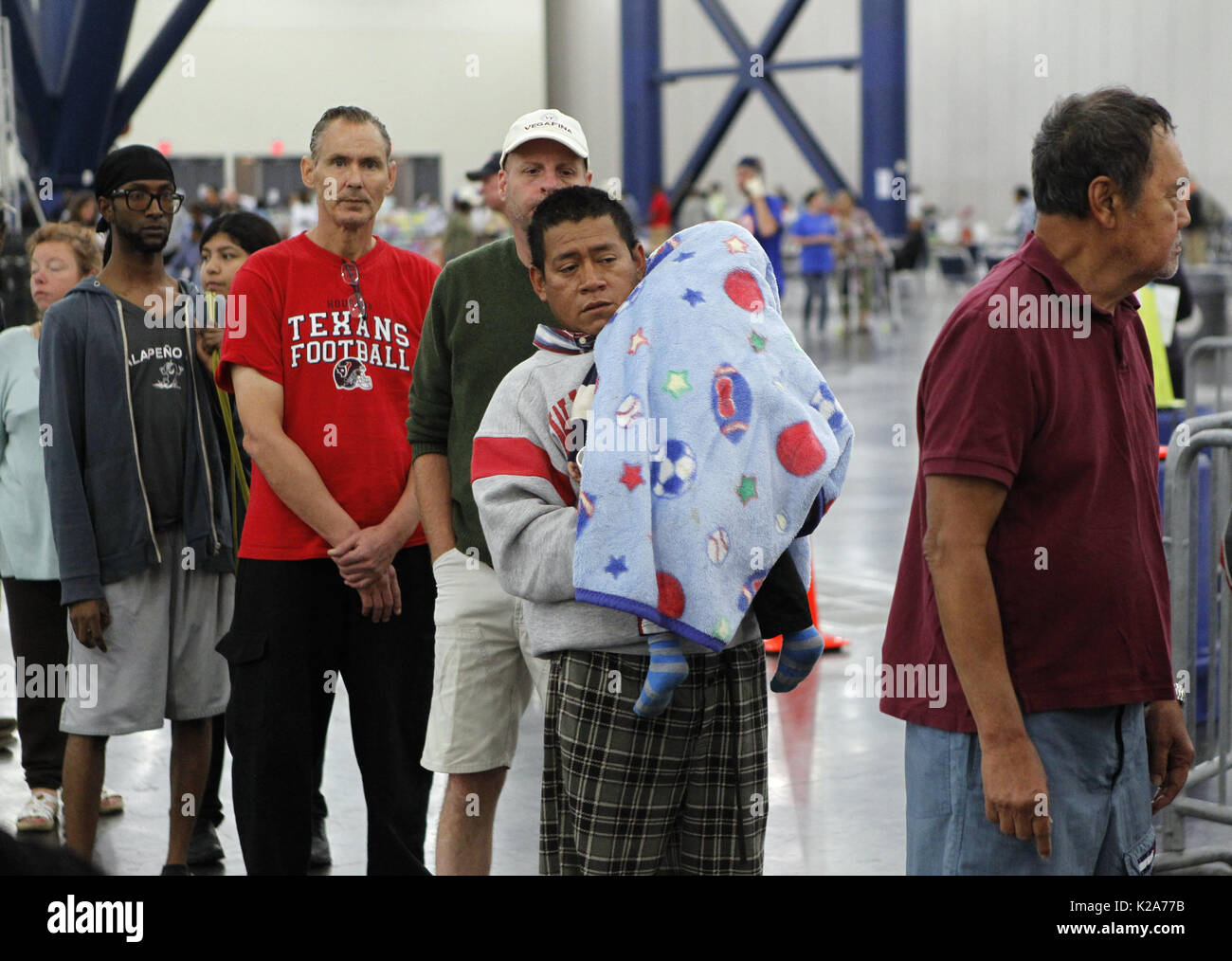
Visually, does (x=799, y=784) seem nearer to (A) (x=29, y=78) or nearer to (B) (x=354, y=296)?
(B) (x=354, y=296)

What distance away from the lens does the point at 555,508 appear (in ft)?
8.14

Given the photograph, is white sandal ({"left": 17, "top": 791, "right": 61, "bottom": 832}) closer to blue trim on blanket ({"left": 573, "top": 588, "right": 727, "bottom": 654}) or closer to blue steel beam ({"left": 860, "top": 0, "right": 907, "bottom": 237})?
blue trim on blanket ({"left": 573, "top": 588, "right": 727, "bottom": 654})

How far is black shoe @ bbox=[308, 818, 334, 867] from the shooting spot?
14.4 feet

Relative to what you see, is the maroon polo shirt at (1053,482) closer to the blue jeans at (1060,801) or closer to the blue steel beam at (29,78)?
the blue jeans at (1060,801)

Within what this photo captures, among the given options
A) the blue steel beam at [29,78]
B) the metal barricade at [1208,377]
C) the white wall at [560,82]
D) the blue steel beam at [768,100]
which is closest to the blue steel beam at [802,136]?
the blue steel beam at [768,100]

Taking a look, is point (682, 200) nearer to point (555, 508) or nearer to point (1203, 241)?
point (1203, 241)

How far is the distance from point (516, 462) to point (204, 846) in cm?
242

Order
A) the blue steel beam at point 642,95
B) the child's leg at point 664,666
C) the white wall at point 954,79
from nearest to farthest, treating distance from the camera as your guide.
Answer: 1. the child's leg at point 664,666
2. the white wall at point 954,79
3. the blue steel beam at point 642,95

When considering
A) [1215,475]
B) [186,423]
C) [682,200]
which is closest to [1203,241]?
[682,200]

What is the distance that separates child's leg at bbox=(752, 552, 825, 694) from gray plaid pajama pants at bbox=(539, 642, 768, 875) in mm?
77

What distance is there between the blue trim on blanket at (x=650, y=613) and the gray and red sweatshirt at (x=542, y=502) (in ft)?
0.33

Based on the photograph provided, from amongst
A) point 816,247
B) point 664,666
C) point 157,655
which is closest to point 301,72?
point 816,247

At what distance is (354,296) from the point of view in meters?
3.68

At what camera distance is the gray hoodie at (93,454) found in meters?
3.94
